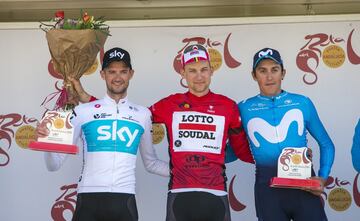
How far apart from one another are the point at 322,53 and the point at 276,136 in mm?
1247

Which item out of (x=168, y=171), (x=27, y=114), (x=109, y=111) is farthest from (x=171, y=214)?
(x=27, y=114)

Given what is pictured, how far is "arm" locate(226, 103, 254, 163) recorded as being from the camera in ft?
10.1

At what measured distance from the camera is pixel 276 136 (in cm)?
302

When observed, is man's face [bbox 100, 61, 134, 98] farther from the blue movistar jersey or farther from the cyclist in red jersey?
the blue movistar jersey

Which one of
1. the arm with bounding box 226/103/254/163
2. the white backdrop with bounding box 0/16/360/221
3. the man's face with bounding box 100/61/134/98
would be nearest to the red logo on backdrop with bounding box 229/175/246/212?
the white backdrop with bounding box 0/16/360/221

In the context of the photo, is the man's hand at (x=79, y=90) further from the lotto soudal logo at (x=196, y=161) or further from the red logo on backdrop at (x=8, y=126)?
the red logo on backdrop at (x=8, y=126)

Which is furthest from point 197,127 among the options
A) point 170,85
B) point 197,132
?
point 170,85

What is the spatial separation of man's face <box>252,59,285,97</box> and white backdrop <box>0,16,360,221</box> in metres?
0.88

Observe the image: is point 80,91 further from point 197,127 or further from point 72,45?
point 197,127

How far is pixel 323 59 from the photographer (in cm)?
400

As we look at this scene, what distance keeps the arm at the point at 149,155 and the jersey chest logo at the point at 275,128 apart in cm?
54

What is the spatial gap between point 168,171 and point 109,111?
488 millimetres

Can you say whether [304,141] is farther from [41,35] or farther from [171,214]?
[41,35]

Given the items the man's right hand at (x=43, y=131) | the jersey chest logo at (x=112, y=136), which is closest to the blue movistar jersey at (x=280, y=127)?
the jersey chest logo at (x=112, y=136)
